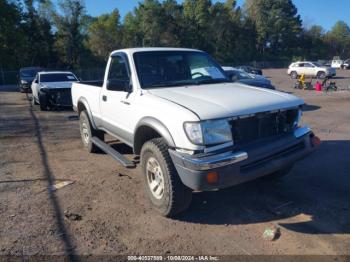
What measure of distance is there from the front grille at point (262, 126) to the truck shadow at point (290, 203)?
0.95m

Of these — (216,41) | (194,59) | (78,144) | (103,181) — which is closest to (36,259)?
(103,181)

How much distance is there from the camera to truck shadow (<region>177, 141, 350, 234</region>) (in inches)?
159

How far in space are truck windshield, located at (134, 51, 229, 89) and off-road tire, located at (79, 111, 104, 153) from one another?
213 centimetres

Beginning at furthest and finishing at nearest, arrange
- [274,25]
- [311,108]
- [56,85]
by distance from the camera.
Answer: [274,25], [56,85], [311,108]

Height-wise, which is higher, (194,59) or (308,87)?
(194,59)

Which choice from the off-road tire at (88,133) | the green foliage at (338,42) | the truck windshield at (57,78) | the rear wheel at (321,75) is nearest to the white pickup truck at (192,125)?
the off-road tire at (88,133)

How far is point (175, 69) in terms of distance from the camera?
205 inches

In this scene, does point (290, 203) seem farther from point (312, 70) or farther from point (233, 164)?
point (312, 70)

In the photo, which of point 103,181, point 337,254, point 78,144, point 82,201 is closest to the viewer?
point 337,254

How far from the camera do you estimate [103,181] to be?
215 inches

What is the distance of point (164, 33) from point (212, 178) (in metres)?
58.5

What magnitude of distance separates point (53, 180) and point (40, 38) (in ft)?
148

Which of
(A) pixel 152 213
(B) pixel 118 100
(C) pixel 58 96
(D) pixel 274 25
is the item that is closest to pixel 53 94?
(C) pixel 58 96

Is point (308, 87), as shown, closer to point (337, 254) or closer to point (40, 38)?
point (337, 254)
